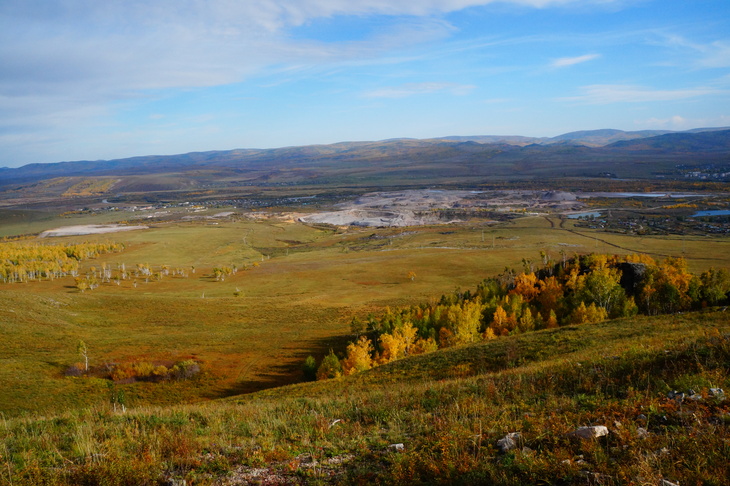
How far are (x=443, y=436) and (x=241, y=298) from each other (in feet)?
259

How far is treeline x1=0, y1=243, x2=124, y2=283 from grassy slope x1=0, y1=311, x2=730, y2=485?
11514 centimetres

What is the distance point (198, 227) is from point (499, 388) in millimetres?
188136

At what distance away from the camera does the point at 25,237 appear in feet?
566

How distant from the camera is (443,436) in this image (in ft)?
27.4

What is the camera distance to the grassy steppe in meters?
42.5

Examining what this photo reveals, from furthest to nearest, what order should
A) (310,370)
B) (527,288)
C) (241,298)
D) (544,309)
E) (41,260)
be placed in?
1. (41,260)
2. (241,298)
3. (527,288)
4. (544,309)
5. (310,370)

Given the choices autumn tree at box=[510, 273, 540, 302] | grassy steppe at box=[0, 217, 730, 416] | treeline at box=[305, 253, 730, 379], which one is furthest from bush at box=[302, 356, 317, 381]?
autumn tree at box=[510, 273, 540, 302]

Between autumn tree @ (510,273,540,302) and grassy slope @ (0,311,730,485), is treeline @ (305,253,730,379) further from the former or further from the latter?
grassy slope @ (0,311,730,485)

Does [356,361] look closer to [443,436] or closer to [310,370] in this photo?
[310,370]

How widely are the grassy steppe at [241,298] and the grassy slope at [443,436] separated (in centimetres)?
2678

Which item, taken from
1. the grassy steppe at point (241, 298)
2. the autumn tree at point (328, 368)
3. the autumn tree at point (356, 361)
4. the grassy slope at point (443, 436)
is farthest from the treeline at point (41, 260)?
the grassy slope at point (443, 436)

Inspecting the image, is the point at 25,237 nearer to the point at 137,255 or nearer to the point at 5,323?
the point at 137,255

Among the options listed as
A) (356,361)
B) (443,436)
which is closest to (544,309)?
(356,361)

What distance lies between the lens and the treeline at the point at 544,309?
41.8 m
